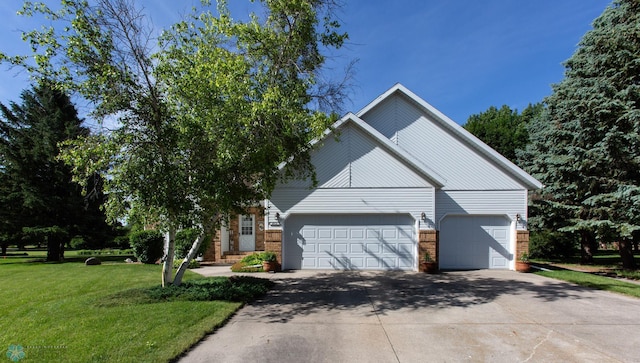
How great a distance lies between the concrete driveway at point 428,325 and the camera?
501 cm

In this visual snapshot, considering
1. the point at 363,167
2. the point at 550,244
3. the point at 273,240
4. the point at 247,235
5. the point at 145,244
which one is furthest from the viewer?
the point at 550,244

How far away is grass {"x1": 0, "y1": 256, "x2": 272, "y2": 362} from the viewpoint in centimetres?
484

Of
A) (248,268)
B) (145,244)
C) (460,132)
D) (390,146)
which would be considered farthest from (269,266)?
(460,132)

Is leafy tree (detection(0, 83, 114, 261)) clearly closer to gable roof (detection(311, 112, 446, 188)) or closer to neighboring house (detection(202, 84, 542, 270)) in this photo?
neighboring house (detection(202, 84, 542, 270))

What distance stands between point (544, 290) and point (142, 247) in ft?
51.4

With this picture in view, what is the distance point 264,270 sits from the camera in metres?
12.6

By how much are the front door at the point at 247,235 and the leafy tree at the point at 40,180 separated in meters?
9.84

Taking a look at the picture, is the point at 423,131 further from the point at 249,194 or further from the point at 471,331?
the point at 471,331

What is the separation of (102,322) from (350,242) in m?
8.53

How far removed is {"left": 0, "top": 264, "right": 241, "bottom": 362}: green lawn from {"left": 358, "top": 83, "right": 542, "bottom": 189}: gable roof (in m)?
9.40

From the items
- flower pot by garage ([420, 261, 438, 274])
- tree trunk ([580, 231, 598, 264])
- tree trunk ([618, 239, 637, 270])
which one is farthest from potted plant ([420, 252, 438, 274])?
tree trunk ([580, 231, 598, 264])

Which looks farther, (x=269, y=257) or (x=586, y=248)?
(x=586, y=248)

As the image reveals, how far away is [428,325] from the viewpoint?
6.35 m

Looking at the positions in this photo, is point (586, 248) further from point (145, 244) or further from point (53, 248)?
point (53, 248)
